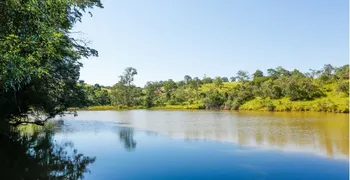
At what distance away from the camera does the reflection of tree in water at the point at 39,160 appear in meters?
11.1

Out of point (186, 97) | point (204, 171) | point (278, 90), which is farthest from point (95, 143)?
point (186, 97)

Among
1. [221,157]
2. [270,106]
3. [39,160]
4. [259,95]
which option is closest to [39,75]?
[39,160]

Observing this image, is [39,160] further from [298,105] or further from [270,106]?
[298,105]

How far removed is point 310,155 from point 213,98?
5787 cm

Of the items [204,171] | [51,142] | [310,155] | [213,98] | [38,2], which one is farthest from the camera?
[213,98]

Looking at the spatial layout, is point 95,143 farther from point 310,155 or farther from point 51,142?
point 310,155

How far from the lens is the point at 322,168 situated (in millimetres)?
11922

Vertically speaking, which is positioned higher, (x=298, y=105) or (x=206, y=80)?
(x=206, y=80)

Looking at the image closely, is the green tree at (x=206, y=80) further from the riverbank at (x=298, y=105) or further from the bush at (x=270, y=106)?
the bush at (x=270, y=106)

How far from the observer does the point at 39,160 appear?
1342 cm

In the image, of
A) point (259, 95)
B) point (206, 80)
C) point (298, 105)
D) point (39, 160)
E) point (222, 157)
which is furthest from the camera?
point (206, 80)

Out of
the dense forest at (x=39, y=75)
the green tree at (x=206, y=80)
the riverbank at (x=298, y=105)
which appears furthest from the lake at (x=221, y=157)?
the green tree at (x=206, y=80)

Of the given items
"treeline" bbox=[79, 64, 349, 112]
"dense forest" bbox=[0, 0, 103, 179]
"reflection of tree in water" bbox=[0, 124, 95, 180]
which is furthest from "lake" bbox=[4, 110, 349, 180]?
"treeline" bbox=[79, 64, 349, 112]

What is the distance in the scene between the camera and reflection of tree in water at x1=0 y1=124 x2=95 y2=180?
11.1 metres
